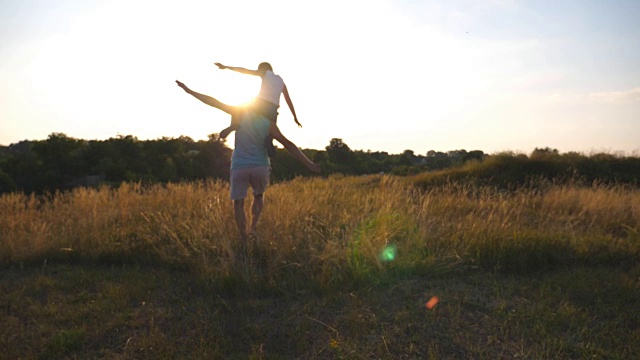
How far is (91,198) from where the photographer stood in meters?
8.01

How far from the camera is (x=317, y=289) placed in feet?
13.3

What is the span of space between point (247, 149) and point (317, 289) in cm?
190

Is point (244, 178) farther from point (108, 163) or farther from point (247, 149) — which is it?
point (108, 163)

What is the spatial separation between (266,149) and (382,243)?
1.75 m

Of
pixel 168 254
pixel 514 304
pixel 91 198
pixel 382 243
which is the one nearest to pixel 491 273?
pixel 514 304

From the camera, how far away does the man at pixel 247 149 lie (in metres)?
5.04

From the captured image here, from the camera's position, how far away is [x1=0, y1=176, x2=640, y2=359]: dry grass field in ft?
10.4

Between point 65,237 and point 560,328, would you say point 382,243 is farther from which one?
point 65,237

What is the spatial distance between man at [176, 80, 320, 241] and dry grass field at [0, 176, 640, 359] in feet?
1.79

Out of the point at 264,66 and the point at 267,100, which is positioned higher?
the point at 264,66

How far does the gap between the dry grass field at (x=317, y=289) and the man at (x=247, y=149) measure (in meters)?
0.54

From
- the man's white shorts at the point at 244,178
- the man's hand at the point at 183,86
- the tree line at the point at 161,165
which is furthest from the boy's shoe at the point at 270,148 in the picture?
the tree line at the point at 161,165

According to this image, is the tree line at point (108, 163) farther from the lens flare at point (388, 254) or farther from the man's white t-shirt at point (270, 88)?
the lens flare at point (388, 254)

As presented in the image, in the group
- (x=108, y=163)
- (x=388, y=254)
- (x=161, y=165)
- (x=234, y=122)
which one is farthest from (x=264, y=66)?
(x=161, y=165)
